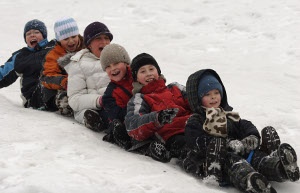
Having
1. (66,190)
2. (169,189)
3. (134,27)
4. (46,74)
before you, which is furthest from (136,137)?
(134,27)

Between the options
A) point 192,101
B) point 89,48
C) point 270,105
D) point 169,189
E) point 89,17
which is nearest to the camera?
point 169,189

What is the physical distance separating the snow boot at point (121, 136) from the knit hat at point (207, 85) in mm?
930

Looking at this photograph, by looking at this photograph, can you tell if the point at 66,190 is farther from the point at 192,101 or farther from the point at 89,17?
the point at 89,17

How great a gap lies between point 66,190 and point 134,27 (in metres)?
9.08

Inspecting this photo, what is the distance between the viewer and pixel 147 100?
14.4 ft

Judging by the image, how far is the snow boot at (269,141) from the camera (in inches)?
149

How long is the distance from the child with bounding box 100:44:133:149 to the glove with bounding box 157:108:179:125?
0.82 meters

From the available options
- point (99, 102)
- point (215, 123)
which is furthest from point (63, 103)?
point (215, 123)

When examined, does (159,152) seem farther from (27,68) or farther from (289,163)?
(27,68)

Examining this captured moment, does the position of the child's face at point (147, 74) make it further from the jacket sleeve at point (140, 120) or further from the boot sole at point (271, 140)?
the boot sole at point (271, 140)

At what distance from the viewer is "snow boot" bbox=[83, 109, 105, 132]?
16.4ft

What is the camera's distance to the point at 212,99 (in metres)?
4.07

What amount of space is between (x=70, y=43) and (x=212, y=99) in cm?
267

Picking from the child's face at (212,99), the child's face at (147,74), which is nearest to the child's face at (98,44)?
the child's face at (147,74)
